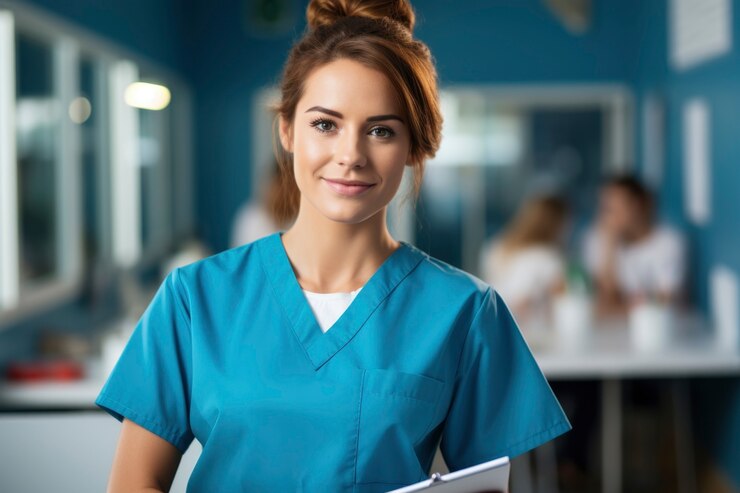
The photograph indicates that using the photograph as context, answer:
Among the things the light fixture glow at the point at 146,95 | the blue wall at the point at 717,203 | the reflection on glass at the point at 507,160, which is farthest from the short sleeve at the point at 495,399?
the reflection on glass at the point at 507,160

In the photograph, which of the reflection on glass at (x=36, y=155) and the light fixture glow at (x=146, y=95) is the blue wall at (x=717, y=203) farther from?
the light fixture glow at (x=146, y=95)

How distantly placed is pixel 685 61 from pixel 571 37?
1897 mm

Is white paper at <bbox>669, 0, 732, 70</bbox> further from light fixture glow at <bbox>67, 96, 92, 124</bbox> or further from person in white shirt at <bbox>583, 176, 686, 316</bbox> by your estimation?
light fixture glow at <bbox>67, 96, 92, 124</bbox>

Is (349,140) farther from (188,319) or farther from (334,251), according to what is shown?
(188,319)

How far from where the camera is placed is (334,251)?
4.21 feet

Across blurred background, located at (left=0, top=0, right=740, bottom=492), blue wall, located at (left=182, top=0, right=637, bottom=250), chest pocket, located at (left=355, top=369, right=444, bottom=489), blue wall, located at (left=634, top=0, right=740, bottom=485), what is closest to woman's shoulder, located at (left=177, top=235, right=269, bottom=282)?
chest pocket, located at (left=355, top=369, right=444, bottom=489)

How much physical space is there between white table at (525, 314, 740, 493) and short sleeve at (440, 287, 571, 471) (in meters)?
1.98

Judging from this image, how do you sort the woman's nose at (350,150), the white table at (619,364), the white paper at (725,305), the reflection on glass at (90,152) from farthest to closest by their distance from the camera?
the reflection on glass at (90,152)
the white paper at (725,305)
the white table at (619,364)
the woman's nose at (350,150)

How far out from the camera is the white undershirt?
127 cm

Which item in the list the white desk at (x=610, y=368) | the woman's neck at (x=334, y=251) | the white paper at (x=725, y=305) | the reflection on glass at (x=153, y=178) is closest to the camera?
the woman's neck at (x=334, y=251)

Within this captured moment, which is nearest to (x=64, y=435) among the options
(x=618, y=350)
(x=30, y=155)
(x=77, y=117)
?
(x=30, y=155)

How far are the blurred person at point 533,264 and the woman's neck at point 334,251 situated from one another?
2397 mm

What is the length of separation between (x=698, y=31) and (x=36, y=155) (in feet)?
8.83

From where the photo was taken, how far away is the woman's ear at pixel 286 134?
4.23 ft
